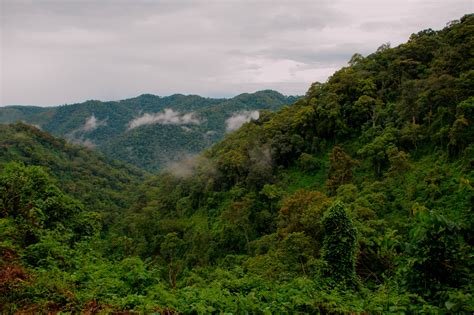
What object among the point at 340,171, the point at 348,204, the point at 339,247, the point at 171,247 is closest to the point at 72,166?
the point at 171,247

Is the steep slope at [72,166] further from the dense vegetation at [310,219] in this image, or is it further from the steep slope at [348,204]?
the steep slope at [348,204]

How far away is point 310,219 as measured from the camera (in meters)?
19.1

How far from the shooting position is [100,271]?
7.33 metres

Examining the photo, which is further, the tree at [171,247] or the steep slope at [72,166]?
the steep slope at [72,166]

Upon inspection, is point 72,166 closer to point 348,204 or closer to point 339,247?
point 348,204

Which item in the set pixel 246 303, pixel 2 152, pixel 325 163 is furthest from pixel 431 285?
pixel 2 152

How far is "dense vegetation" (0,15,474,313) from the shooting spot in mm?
5781

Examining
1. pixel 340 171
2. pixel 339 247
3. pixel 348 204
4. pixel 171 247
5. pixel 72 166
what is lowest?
pixel 171 247

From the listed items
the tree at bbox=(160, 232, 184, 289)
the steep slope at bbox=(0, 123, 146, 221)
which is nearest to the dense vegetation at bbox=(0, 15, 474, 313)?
the tree at bbox=(160, 232, 184, 289)

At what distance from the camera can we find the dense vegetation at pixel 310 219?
578 centimetres

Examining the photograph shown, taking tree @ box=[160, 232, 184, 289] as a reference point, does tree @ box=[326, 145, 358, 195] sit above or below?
above

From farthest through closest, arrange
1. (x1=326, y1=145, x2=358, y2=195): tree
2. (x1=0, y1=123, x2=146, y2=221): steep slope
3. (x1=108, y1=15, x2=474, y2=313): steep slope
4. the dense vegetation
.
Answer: (x1=0, y1=123, x2=146, y2=221): steep slope < (x1=326, y1=145, x2=358, y2=195): tree < the dense vegetation < (x1=108, y1=15, x2=474, y2=313): steep slope

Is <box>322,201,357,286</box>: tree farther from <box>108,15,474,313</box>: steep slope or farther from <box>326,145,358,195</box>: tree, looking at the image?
<box>326,145,358,195</box>: tree

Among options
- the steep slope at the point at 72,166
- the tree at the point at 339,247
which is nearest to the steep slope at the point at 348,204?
the tree at the point at 339,247
